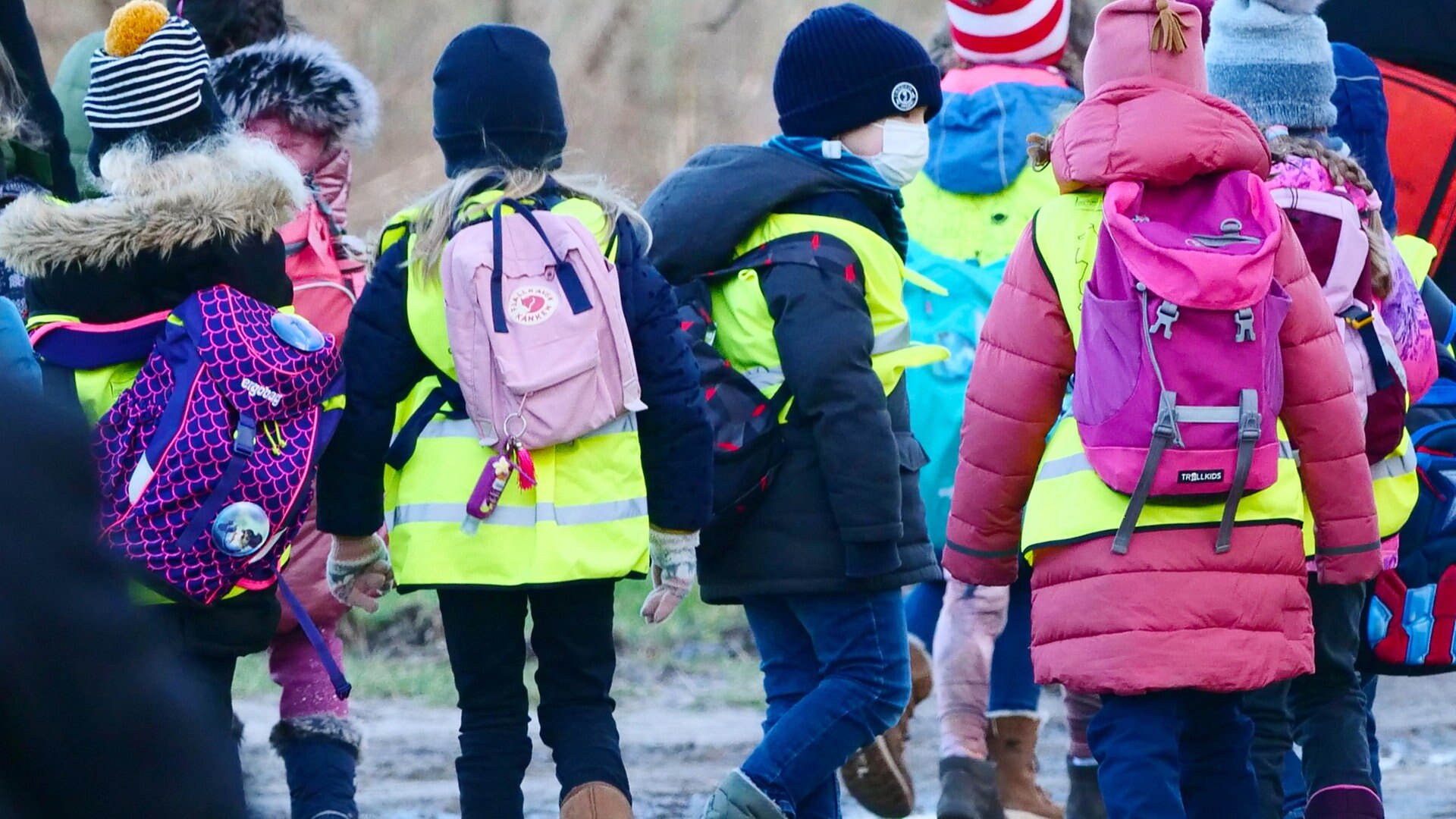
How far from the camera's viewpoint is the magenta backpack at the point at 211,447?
11.9ft

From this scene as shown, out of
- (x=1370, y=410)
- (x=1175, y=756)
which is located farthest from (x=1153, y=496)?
(x=1370, y=410)

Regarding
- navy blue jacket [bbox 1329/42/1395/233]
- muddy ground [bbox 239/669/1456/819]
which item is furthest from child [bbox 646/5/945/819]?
muddy ground [bbox 239/669/1456/819]

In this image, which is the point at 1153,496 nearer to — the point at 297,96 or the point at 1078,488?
the point at 1078,488

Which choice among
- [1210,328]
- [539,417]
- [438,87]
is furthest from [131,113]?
[1210,328]

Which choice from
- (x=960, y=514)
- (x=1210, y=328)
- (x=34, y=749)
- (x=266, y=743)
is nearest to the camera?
(x=34, y=749)

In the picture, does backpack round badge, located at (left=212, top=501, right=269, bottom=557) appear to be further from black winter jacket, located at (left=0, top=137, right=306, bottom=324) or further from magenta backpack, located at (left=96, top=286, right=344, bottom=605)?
black winter jacket, located at (left=0, top=137, right=306, bottom=324)

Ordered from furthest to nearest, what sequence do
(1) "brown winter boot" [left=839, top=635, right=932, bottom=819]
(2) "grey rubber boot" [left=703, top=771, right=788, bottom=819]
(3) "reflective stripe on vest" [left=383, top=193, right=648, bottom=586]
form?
(1) "brown winter boot" [left=839, top=635, right=932, bottom=819]
(2) "grey rubber boot" [left=703, top=771, right=788, bottom=819]
(3) "reflective stripe on vest" [left=383, top=193, right=648, bottom=586]

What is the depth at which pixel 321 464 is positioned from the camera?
3.88 meters

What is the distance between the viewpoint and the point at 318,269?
4508 mm

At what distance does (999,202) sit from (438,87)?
5.37 feet

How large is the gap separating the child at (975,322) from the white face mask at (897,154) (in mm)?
719

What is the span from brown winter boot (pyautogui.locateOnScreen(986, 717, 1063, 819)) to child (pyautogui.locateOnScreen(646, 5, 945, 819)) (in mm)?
803

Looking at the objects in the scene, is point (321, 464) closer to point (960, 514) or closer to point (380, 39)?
point (960, 514)

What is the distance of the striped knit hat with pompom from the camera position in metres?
3.89
